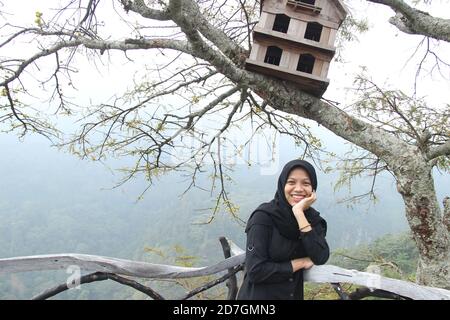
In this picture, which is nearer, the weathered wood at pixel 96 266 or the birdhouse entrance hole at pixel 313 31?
the weathered wood at pixel 96 266

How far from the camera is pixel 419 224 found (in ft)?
7.95

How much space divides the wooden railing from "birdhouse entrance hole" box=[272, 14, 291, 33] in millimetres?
1568

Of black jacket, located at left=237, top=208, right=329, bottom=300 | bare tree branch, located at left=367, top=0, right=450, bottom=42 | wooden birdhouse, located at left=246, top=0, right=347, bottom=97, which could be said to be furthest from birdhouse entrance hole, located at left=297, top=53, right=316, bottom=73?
black jacket, located at left=237, top=208, right=329, bottom=300

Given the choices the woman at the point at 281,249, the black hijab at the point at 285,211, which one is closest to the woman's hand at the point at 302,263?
the woman at the point at 281,249

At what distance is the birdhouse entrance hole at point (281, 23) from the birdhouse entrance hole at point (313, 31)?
144mm

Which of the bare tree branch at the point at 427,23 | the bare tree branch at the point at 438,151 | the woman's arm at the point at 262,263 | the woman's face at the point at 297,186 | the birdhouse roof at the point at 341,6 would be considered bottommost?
the woman's arm at the point at 262,263

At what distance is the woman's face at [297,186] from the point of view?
5.85 feet

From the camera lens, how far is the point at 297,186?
1.79m

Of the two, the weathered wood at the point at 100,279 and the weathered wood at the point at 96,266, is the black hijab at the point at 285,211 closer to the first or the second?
the weathered wood at the point at 96,266

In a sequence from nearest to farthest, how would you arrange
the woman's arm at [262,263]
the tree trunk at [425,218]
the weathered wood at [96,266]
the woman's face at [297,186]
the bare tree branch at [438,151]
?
the weathered wood at [96,266] < the woman's arm at [262,263] < the woman's face at [297,186] < the tree trunk at [425,218] < the bare tree branch at [438,151]

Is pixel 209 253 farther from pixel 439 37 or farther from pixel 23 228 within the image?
pixel 439 37

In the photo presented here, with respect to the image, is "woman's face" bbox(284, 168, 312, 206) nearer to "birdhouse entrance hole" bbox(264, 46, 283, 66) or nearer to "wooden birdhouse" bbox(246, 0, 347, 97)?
"wooden birdhouse" bbox(246, 0, 347, 97)
